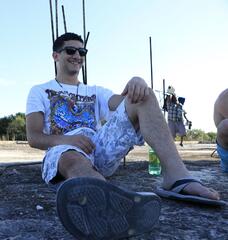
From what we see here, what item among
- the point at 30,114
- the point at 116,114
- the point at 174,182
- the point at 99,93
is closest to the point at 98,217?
the point at 174,182

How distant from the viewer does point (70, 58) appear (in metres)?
2.82

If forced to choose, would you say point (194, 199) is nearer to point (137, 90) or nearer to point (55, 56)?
point (137, 90)

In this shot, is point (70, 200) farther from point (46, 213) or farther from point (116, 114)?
point (116, 114)

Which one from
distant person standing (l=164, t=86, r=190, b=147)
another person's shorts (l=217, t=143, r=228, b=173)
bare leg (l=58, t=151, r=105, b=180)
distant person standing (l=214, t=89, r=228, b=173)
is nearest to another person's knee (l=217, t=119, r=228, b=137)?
distant person standing (l=214, t=89, r=228, b=173)

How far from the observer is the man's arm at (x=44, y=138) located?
210 cm

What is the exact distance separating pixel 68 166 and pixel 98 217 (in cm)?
62

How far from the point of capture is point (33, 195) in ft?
7.52

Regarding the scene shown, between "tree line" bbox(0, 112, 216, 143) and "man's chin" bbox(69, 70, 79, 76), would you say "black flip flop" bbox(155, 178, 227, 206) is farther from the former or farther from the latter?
"tree line" bbox(0, 112, 216, 143)

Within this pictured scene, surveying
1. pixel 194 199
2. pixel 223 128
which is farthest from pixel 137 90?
pixel 223 128

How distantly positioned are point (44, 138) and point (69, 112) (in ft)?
0.90

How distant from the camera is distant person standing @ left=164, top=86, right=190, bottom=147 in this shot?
882 cm

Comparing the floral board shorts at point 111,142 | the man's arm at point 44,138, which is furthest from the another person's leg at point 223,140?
the man's arm at point 44,138

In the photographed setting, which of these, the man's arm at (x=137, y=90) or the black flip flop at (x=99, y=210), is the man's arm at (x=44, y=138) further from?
the black flip flop at (x=99, y=210)

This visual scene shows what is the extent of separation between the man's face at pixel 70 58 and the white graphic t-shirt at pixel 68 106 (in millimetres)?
130
